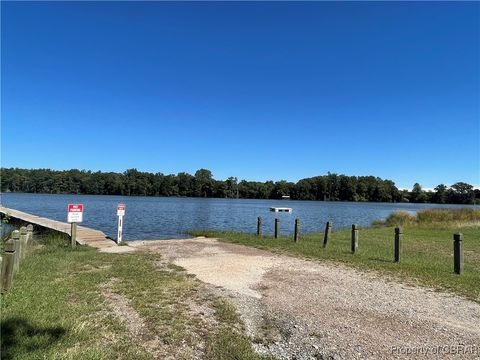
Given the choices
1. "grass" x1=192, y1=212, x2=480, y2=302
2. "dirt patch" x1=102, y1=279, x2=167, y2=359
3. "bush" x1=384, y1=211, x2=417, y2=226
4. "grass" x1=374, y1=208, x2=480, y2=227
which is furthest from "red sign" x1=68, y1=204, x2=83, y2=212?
"bush" x1=384, y1=211, x2=417, y2=226

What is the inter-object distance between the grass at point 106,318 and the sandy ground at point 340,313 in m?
0.55

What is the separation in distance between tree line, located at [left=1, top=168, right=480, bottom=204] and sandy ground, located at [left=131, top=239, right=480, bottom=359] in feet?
469

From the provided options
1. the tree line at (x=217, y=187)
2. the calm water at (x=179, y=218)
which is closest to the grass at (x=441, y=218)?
the calm water at (x=179, y=218)

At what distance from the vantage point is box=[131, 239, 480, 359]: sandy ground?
16.0ft

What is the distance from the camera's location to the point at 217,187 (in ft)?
513

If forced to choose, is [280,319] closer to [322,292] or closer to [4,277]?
[322,292]

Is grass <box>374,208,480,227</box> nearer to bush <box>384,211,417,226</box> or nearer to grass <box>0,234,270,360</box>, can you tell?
bush <box>384,211,417,226</box>

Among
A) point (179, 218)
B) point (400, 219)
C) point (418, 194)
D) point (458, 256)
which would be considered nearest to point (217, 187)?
point (418, 194)

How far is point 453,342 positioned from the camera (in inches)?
201

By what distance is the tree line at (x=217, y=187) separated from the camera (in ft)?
474

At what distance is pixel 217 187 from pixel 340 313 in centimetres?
15037

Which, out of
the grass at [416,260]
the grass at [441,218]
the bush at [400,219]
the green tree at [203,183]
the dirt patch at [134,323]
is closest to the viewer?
the dirt patch at [134,323]

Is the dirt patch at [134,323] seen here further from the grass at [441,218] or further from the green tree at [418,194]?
the green tree at [418,194]

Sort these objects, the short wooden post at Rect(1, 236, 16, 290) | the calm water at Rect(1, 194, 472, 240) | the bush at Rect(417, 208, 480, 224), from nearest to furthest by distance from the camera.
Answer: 1. the short wooden post at Rect(1, 236, 16, 290)
2. the calm water at Rect(1, 194, 472, 240)
3. the bush at Rect(417, 208, 480, 224)
